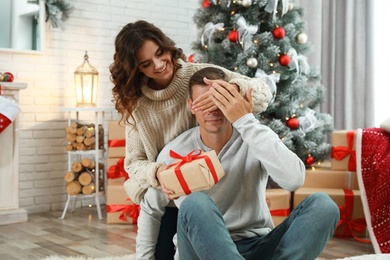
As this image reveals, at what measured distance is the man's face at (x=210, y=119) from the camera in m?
1.73

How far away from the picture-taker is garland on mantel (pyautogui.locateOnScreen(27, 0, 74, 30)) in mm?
3947

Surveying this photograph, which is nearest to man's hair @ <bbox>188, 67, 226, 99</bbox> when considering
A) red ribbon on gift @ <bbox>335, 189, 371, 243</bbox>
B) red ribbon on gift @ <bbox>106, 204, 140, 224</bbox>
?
red ribbon on gift @ <bbox>335, 189, 371, 243</bbox>

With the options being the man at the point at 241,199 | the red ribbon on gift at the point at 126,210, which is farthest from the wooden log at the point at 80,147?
Answer: the man at the point at 241,199

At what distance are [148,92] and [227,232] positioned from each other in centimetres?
64

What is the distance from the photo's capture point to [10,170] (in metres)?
3.66

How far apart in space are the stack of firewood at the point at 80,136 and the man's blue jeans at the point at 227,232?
232cm

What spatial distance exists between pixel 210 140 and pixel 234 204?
21cm

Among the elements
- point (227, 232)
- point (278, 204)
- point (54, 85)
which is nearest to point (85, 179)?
point (54, 85)

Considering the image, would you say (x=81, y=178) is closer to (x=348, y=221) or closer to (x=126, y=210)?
(x=126, y=210)

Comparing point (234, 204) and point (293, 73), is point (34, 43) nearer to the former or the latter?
point (293, 73)

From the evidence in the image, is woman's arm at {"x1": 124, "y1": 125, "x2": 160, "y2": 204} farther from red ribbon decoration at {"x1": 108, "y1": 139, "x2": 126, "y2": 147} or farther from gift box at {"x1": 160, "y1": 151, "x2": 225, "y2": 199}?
red ribbon decoration at {"x1": 108, "y1": 139, "x2": 126, "y2": 147}

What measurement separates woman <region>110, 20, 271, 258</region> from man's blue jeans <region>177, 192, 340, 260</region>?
313 millimetres

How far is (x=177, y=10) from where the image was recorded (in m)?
4.64

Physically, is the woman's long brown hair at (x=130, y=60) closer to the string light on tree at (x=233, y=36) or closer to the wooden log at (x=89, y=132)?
the string light on tree at (x=233, y=36)
